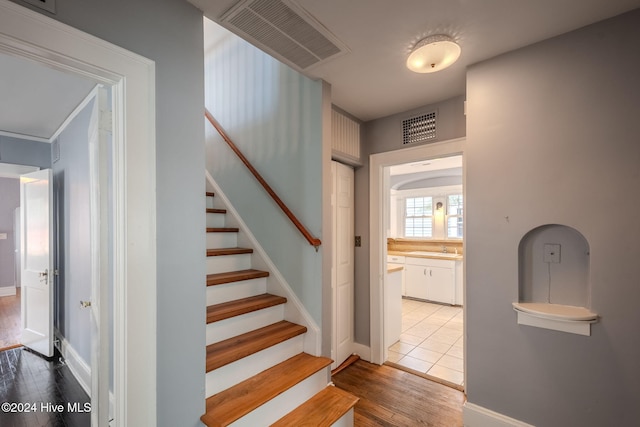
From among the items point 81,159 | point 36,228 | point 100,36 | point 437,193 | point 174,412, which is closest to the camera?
point 100,36

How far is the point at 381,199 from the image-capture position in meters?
2.98

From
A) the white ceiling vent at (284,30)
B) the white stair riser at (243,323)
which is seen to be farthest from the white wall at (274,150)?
the white ceiling vent at (284,30)

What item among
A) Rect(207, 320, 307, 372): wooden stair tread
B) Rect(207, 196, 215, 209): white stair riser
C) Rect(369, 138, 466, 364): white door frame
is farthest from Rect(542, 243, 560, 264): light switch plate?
Rect(207, 196, 215, 209): white stair riser

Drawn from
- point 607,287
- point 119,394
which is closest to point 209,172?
point 119,394

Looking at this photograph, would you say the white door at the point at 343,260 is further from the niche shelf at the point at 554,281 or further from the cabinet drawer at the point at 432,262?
the cabinet drawer at the point at 432,262

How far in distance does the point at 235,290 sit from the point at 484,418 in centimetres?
208

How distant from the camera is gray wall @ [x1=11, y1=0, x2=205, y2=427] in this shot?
125 centimetres

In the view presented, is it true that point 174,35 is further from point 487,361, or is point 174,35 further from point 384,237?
point 487,361

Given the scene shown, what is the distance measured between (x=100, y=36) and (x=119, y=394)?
1523 millimetres

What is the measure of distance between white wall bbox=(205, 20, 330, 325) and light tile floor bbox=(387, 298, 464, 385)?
155 cm

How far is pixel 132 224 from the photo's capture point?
1.18 meters

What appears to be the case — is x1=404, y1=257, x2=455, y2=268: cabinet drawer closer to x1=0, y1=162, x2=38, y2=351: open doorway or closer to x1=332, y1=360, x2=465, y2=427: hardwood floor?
x1=332, y1=360, x2=465, y2=427: hardwood floor

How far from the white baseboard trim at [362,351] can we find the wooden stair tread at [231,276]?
57.3 inches

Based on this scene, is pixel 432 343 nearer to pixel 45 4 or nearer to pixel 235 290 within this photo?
pixel 235 290
